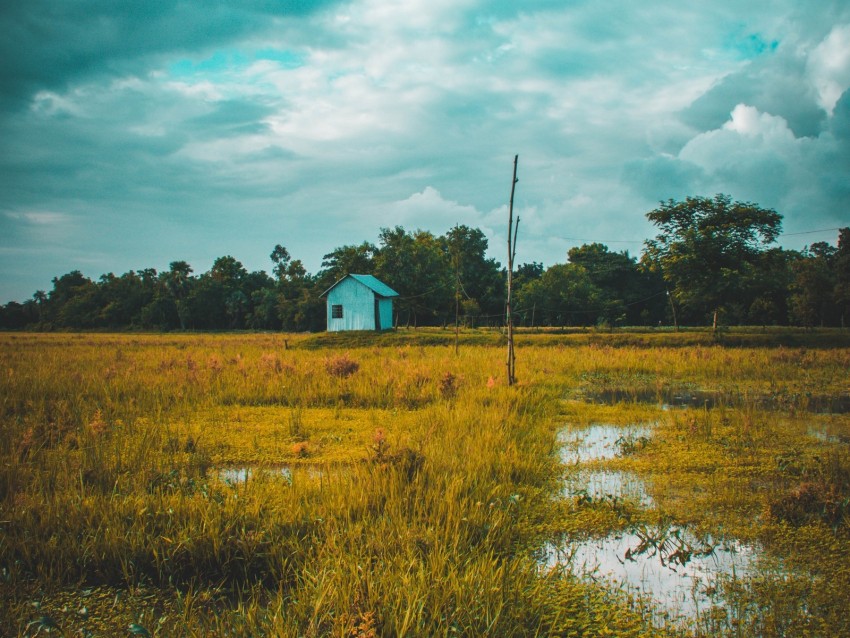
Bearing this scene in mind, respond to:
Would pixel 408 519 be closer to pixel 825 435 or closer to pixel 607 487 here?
pixel 607 487

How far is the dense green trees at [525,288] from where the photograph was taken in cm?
3228

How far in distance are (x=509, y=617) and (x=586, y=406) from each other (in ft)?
25.4

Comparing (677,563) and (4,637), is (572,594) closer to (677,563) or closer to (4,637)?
(677,563)

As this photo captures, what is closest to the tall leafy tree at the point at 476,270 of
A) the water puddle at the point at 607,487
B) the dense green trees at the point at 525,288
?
the dense green trees at the point at 525,288

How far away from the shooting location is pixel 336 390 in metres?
10.7

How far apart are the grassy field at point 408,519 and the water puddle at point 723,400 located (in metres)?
0.79

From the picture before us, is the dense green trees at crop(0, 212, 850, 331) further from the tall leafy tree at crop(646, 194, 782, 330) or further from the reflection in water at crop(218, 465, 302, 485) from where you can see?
the reflection in water at crop(218, 465, 302, 485)

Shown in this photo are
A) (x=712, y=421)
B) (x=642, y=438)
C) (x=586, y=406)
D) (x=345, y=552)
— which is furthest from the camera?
(x=586, y=406)

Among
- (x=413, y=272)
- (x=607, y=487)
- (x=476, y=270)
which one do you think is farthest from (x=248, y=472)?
(x=476, y=270)

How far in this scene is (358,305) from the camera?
115ft

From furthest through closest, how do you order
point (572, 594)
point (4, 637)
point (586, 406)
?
point (586, 406), point (572, 594), point (4, 637)

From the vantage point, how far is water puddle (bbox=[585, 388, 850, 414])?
9.81 metres

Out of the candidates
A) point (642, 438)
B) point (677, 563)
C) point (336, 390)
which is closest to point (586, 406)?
point (642, 438)

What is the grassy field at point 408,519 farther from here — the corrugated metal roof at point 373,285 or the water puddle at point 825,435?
the corrugated metal roof at point 373,285
